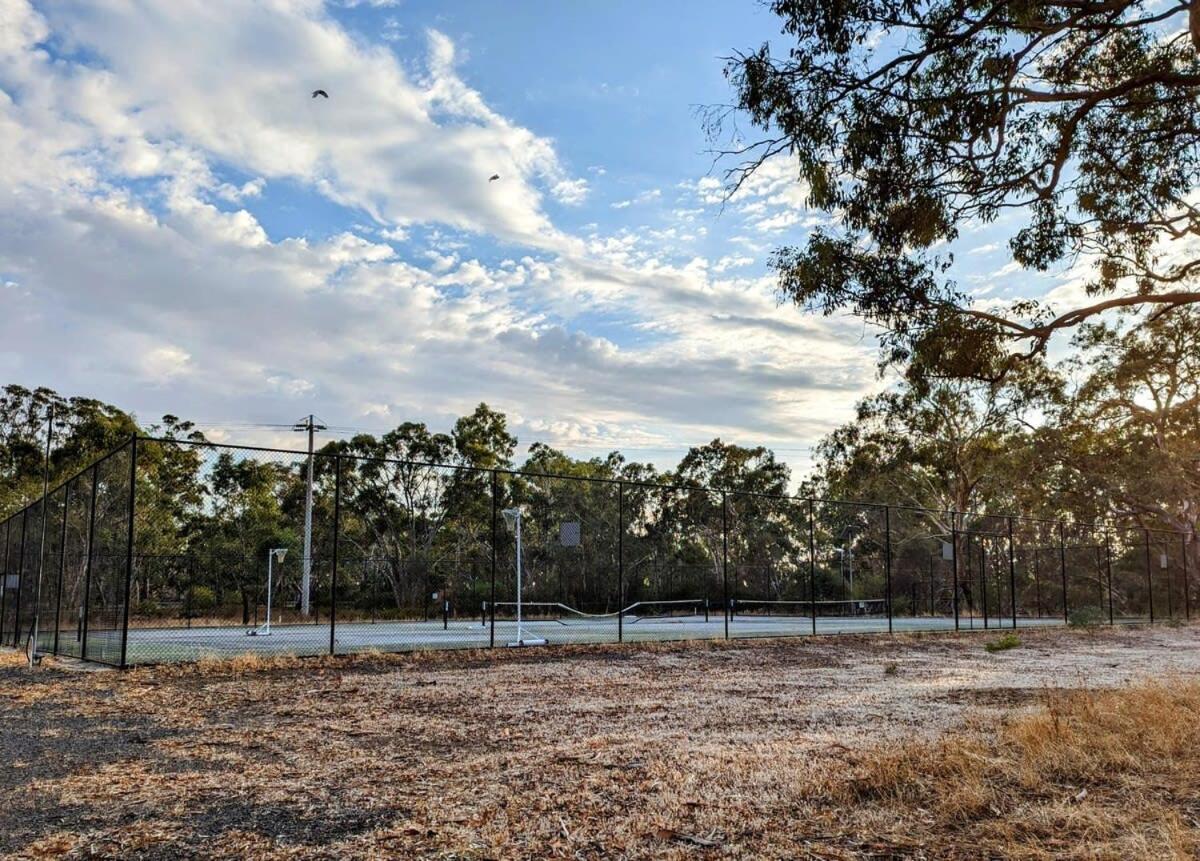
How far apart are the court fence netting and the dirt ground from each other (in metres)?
3.33

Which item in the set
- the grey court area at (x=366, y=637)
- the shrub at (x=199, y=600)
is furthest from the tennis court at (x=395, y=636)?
the shrub at (x=199, y=600)

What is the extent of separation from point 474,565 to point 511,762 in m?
23.4

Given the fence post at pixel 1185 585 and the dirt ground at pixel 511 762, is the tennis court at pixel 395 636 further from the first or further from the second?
the fence post at pixel 1185 585

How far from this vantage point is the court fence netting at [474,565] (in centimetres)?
1520

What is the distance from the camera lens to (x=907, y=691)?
9477mm

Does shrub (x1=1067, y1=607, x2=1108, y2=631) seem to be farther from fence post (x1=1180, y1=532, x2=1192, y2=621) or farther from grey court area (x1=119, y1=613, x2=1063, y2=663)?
fence post (x1=1180, y1=532, x2=1192, y2=621)

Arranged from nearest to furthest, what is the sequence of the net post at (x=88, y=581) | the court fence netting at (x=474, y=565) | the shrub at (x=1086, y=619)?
the net post at (x=88, y=581) → the court fence netting at (x=474, y=565) → the shrub at (x=1086, y=619)

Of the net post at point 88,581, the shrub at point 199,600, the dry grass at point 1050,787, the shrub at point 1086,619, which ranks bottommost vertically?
the shrub at point 1086,619

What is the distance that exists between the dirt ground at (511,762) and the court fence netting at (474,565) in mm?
3333

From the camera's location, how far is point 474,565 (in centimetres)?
2881

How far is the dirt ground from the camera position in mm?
3988

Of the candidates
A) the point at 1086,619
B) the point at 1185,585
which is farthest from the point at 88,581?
the point at 1185,585

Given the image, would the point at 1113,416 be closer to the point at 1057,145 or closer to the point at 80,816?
the point at 1057,145

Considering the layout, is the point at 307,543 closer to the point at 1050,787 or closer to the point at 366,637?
the point at 366,637
